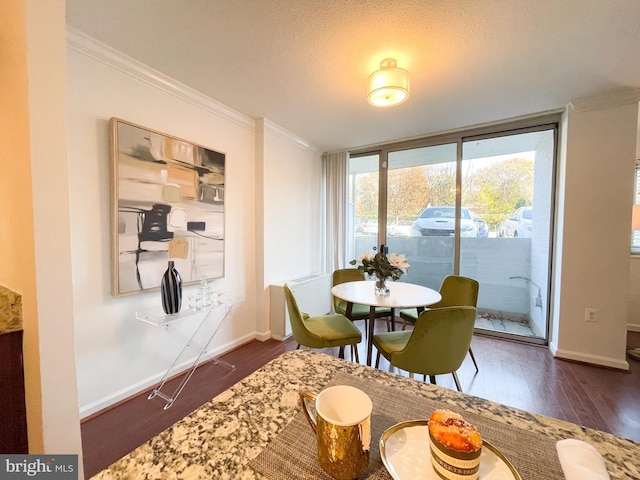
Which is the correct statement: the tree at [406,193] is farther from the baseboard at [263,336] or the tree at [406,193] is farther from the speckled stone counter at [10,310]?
the speckled stone counter at [10,310]

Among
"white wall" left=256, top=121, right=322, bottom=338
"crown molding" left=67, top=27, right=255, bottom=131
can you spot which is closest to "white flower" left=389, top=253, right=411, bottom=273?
"white wall" left=256, top=121, right=322, bottom=338

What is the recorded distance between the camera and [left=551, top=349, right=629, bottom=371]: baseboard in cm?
244

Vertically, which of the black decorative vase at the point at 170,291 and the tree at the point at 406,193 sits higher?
the tree at the point at 406,193

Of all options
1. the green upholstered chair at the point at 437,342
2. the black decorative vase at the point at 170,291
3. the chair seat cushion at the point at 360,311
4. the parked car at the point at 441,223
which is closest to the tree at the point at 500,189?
the parked car at the point at 441,223

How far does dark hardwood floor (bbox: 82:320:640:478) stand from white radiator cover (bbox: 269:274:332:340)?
22 centimetres

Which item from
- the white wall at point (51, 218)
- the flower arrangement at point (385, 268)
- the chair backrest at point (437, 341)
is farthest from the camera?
the flower arrangement at point (385, 268)

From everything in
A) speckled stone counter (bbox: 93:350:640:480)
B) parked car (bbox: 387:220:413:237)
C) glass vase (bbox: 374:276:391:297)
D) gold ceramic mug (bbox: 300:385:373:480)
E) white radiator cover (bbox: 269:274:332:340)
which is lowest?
white radiator cover (bbox: 269:274:332:340)

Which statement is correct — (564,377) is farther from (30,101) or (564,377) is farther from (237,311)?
(30,101)

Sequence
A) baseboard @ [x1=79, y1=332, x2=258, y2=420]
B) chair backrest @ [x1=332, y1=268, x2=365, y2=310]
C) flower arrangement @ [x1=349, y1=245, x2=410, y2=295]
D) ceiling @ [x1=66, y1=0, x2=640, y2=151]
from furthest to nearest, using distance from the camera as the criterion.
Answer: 1. chair backrest @ [x1=332, y1=268, x2=365, y2=310]
2. flower arrangement @ [x1=349, y1=245, x2=410, y2=295]
3. baseboard @ [x1=79, y1=332, x2=258, y2=420]
4. ceiling @ [x1=66, y1=0, x2=640, y2=151]

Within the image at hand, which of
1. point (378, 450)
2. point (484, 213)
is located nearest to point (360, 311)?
point (484, 213)

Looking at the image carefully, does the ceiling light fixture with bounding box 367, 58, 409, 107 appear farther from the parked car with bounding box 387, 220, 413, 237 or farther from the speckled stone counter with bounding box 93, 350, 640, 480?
the parked car with bounding box 387, 220, 413, 237

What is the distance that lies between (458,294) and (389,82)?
198cm

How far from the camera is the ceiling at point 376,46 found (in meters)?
1.48

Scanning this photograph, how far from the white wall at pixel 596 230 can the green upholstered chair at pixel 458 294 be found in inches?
39.9
